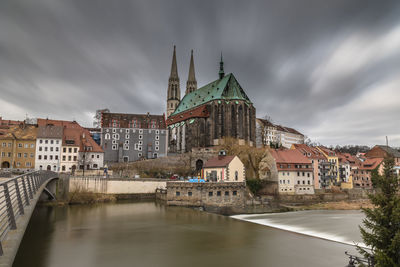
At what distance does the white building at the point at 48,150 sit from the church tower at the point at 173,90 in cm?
5662

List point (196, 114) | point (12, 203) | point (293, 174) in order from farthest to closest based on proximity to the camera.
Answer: point (196, 114)
point (293, 174)
point (12, 203)

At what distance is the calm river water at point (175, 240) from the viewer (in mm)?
16562

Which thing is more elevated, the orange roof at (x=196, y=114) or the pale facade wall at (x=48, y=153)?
the orange roof at (x=196, y=114)

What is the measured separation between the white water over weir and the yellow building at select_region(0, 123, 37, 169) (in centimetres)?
4315

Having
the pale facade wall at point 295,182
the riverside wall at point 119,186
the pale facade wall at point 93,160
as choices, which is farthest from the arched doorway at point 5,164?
the pale facade wall at point 295,182

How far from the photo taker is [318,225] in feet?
92.4

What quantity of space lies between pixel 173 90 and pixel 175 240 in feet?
307

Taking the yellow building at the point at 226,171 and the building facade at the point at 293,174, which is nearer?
the yellow building at the point at 226,171

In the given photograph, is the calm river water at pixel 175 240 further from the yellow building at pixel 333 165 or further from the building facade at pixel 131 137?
the building facade at pixel 131 137

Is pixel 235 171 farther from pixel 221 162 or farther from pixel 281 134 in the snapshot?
pixel 281 134

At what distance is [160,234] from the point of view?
76.2 feet

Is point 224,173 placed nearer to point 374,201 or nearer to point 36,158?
point 374,201

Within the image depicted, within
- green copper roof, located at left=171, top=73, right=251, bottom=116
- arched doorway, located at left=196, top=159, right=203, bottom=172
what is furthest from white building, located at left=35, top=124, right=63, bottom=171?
green copper roof, located at left=171, top=73, right=251, bottom=116

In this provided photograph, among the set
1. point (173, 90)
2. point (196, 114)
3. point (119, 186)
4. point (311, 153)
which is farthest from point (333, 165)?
point (173, 90)
